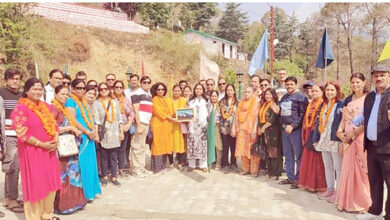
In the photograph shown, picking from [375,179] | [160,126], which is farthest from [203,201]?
[375,179]

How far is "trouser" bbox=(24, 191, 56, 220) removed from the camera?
3.44 metres

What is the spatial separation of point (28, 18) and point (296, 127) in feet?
51.5

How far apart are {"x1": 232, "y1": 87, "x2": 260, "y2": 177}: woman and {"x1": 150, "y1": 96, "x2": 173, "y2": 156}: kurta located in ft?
→ 4.24

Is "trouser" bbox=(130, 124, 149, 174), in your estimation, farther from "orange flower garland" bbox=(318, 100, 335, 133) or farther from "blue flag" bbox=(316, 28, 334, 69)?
"blue flag" bbox=(316, 28, 334, 69)

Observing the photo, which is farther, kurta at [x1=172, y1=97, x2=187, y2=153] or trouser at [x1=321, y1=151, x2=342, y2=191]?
kurta at [x1=172, y1=97, x2=187, y2=153]

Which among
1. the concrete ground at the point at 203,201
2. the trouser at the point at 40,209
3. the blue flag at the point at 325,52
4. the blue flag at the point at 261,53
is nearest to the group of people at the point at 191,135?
the trouser at the point at 40,209

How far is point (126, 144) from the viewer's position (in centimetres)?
585

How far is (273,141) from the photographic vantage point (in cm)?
548

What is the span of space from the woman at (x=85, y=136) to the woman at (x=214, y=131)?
2405 millimetres

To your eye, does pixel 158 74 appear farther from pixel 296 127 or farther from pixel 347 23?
pixel 296 127

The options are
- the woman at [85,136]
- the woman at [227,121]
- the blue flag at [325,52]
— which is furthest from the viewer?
the blue flag at [325,52]

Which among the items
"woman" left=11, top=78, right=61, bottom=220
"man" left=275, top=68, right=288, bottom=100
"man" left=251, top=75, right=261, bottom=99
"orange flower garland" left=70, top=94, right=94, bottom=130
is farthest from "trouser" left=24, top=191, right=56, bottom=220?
"man" left=275, top=68, right=288, bottom=100

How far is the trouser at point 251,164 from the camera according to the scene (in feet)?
19.2

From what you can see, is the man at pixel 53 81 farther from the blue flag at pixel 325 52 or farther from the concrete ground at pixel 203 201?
the blue flag at pixel 325 52
